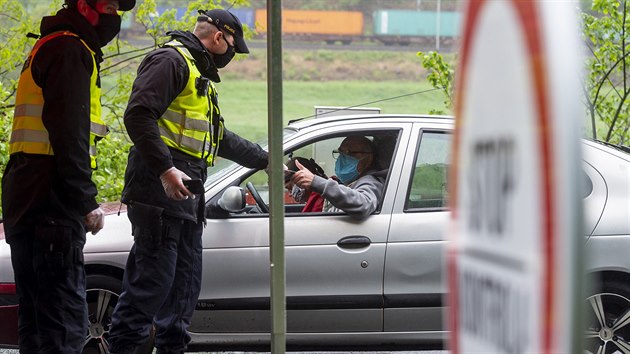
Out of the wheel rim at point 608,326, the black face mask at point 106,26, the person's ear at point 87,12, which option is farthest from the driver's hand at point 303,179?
the person's ear at point 87,12

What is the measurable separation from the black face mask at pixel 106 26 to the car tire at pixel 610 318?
304cm

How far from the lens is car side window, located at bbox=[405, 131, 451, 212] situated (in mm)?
6188

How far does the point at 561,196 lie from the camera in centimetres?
84

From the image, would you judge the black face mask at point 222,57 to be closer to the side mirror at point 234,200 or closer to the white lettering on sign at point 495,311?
the side mirror at point 234,200

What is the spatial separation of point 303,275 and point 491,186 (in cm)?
504

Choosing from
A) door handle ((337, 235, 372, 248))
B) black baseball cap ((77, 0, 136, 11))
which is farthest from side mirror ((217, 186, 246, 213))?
black baseball cap ((77, 0, 136, 11))

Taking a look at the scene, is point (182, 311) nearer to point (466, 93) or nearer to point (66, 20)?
point (66, 20)

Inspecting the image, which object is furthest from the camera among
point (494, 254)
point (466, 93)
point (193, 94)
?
point (193, 94)

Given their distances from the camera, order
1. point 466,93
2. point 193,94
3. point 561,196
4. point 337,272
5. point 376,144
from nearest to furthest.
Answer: point 561,196 → point 466,93 → point 193,94 → point 337,272 → point 376,144

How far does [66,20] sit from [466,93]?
3.31 m

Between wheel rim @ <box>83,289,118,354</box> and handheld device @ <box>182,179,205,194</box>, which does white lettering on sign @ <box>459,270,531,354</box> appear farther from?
wheel rim @ <box>83,289,118,354</box>

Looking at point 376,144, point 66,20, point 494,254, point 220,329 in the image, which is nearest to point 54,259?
point 66,20

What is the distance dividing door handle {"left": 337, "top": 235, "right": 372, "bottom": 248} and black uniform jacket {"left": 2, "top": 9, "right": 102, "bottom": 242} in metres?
2.19

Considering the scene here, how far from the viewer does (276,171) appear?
3.90 m
